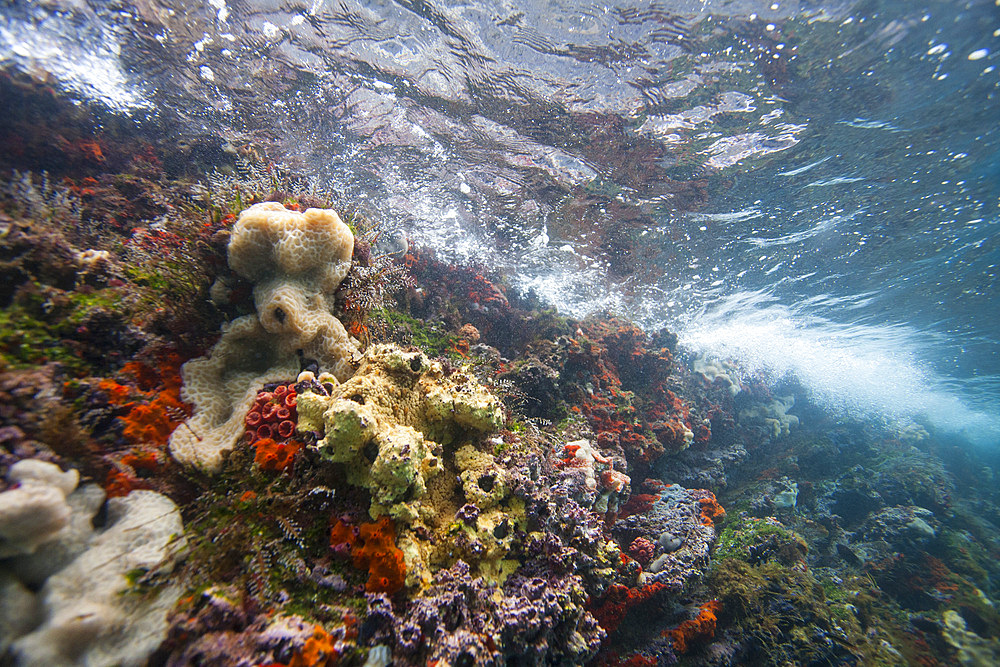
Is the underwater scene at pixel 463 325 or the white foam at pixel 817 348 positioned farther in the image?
the white foam at pixel 817 348

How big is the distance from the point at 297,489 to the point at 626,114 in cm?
1120

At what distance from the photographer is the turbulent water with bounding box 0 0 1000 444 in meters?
7.45

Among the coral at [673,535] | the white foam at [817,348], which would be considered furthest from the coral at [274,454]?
the white foam at [817,348]

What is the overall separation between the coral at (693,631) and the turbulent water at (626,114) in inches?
428

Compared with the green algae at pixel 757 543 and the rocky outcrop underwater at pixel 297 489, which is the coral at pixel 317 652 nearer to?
the rocky outcrop underwater at pixel 297 489

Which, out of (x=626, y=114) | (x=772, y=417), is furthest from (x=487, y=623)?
(x=772, y=417)

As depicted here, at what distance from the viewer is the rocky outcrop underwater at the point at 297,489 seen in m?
2.08

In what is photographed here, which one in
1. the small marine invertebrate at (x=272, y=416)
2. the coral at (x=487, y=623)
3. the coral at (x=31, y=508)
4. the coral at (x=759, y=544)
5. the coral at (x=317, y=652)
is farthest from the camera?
the coral at (x=759, y=544)

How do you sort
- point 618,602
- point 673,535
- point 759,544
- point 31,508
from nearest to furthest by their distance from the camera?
1. point 31,508
2. point 618,602
3. point 673,535
4. point 759,544

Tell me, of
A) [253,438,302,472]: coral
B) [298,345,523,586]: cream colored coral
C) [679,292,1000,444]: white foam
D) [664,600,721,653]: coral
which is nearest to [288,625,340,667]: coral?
[298,345,523,586]: cream colored coral

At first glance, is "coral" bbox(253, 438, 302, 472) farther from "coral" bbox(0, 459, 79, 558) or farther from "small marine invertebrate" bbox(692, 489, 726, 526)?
"small marine invertebrate" bbox(692, 489, 726, 526)

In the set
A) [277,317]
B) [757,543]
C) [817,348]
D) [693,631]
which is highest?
[817,348]

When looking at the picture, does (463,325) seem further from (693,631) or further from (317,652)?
(317,652)

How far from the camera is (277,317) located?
373cm
